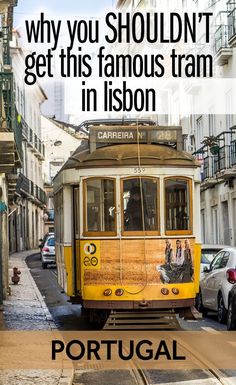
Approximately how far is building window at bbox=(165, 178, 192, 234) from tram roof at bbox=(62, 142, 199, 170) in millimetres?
319

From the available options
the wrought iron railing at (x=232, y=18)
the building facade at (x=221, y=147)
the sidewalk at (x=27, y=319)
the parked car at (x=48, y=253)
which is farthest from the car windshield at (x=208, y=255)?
the parked car at (x=48, y=253)

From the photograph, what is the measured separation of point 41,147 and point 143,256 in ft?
187

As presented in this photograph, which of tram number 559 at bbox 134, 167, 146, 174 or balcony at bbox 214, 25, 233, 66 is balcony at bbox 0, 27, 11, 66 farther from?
balcony at bbox 214, 25, 233, 66

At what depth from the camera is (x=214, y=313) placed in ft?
67.2

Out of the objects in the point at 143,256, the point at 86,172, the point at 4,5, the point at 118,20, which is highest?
the point at 4,5

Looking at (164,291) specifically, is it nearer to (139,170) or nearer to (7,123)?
(139,170)

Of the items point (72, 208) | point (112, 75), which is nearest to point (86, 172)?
point (72, 208)

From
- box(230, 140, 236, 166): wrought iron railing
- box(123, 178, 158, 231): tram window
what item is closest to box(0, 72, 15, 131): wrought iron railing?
box(123, 178, 158, 231): tram window

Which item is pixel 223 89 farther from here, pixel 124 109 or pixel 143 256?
pixel 124 109

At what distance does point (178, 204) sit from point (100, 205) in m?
1.25

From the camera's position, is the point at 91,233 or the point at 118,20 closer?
the point at 118,20

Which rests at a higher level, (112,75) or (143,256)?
(112,75)

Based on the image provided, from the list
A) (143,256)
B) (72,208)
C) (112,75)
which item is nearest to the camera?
(112,75)

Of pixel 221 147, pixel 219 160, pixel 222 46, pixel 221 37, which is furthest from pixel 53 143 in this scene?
pixel 222 46
